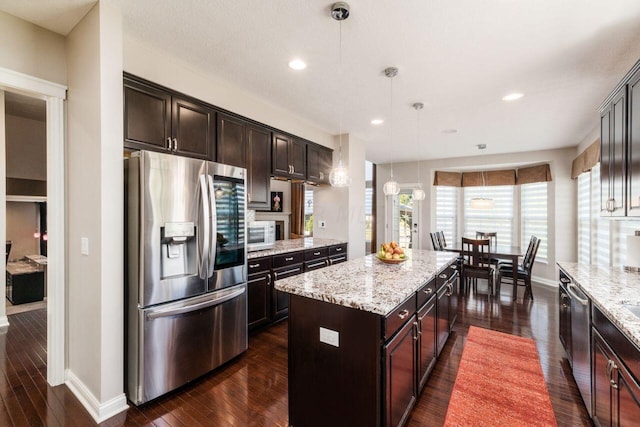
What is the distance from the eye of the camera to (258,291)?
10.5 ft

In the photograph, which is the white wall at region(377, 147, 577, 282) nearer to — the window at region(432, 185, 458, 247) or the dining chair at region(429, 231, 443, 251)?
the window at region(432, 185, 458, 247)

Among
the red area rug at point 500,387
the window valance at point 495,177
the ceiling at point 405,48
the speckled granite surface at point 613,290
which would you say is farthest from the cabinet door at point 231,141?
the window valance at point 495,177

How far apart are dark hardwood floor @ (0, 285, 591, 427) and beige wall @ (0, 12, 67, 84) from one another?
2376 millimetres

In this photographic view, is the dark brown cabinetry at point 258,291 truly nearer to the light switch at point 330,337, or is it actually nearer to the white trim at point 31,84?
the light switch at point 330,337

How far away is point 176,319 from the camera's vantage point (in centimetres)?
216

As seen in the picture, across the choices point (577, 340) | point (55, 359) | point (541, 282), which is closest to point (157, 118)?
point (55, 359)

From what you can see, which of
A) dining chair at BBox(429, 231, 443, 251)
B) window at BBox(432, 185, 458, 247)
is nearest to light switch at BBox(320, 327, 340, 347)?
dining chair at BBox(429, 231, 443, 251)

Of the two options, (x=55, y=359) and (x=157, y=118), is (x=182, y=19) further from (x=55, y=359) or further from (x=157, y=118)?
(x=55, y=359)

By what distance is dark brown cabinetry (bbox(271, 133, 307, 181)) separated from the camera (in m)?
3.80

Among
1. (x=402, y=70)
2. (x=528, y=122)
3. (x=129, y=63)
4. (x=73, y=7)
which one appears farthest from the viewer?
(x=528, y=122)

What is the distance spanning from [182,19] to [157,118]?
0.81 metres

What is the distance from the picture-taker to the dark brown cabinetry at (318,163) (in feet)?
14.5

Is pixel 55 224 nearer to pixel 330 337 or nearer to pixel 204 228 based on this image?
pixel 204 228

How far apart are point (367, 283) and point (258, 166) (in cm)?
218
